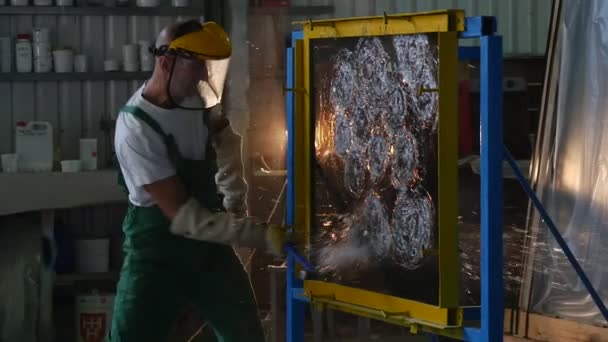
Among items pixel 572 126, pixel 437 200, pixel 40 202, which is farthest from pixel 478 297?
pixel 40 202

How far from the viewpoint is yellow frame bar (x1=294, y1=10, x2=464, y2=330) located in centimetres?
293

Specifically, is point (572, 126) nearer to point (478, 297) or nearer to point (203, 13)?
point (478, 297)

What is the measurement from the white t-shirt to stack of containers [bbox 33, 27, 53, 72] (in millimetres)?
3363

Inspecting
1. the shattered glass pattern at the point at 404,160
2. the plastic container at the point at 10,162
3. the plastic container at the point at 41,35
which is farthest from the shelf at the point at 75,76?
the shattered glass pattern at the point at 404,160

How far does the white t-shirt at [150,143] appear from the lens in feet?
11.8

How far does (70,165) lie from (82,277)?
759mm

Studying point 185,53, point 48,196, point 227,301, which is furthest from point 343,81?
point 48,196

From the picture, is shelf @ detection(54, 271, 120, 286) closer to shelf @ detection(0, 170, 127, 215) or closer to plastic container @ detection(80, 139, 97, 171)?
shelf @ detection(0, 170, 127, 215)

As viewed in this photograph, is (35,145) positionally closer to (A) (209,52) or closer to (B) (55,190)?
(B) (55,190)

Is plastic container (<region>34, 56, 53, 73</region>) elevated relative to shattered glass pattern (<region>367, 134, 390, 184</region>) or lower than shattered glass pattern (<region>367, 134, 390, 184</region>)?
elevated

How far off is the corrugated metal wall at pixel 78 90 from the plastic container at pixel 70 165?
21.3 inches

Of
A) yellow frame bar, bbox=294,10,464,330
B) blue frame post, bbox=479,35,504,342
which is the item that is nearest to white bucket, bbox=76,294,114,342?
yellow frame bar, bbox=294,10,464,330

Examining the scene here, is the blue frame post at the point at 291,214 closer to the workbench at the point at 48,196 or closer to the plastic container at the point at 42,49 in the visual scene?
the workbench at the point at 48,196

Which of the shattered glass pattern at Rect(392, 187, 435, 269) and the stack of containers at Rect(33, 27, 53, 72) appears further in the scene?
the stack of containers at Rect(33, 27, 53, 72)
